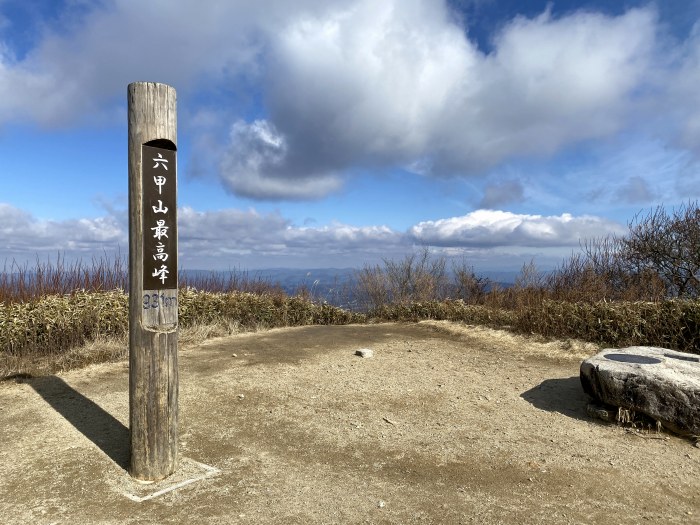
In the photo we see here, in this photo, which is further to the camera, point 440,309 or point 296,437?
point 440,309

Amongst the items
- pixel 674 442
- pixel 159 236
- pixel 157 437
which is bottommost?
pixel 674 442

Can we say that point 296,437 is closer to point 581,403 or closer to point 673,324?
point 581,403

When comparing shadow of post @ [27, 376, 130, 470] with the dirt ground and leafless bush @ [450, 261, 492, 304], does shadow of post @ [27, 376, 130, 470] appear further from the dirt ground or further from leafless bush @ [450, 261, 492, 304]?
leafless bush @ [450, 261, 492, 304]

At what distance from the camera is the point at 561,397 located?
5594 millimetres

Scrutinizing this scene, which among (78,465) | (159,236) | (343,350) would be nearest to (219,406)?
(78,465)

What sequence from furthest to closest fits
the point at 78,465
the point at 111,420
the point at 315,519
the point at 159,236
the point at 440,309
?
the point at 440,309, the point at 111,420, the point at 78,465, the point at 159,236, the point at 315,519

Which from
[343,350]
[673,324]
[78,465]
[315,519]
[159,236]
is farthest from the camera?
[343,350]

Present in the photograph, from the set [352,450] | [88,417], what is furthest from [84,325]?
[352,450]

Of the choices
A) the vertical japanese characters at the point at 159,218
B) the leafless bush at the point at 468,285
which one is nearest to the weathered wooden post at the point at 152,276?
the vertical japanese characters at the point at 159,218

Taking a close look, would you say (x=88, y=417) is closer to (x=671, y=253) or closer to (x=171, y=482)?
(x=171, y=482)

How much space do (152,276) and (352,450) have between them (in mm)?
2162

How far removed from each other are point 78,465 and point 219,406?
1551 mm

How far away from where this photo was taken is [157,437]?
12.0ft

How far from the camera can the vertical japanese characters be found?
11.5 feet
